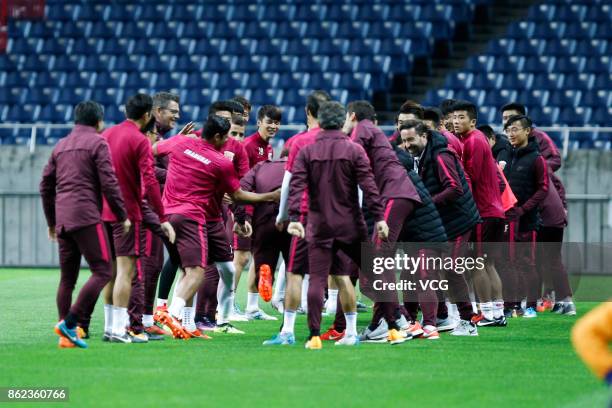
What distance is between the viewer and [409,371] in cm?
822

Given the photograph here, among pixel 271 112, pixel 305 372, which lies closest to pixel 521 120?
pixel 271 112

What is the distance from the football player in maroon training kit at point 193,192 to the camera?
10.3 m

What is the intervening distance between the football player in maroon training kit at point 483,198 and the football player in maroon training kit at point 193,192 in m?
2.36

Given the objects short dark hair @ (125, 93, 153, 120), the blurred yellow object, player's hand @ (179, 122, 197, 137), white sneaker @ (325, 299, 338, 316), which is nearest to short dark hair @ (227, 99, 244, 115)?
player's hand @ (179, 122, 197, 137)

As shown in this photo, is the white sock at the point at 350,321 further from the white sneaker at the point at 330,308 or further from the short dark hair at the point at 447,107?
the short dark hair at the point at 447,107

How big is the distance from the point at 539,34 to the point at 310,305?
15.0 meters

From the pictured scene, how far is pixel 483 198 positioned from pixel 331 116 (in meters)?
2.90

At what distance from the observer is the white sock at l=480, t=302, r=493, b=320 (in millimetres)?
11766

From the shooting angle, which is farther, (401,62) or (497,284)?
(401,62)

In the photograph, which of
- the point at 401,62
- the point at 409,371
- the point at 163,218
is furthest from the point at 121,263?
the point at 401,62

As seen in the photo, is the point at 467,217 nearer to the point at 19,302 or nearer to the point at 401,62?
the point at 19,302

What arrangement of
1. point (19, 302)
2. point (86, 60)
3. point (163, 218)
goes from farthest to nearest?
point (86, 60) → point (19, 302) → point (163, 218)

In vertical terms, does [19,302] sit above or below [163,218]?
below

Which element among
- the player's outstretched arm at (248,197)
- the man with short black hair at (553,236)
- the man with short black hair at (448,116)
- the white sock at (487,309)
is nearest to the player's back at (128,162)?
the player's outstretched arm at (248,197)
